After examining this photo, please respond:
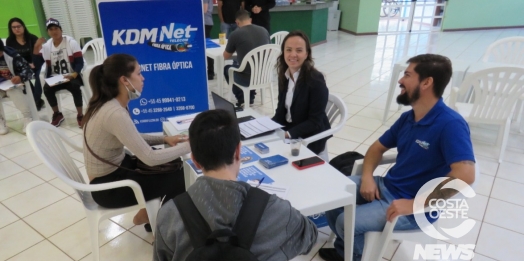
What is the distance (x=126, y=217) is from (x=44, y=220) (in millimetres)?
562

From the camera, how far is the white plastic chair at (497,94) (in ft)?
9.12

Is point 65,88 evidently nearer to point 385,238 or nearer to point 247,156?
point 247,156

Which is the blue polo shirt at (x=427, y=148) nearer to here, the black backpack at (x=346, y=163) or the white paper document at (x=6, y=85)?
the black backpack at (x=346, y=163)

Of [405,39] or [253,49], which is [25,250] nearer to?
[253,49]

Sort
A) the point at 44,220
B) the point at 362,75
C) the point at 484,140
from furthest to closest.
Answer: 1. the point at 362,75
2. the point at 484,140
3. the point at 44,220

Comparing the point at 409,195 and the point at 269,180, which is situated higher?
the point at 269,180

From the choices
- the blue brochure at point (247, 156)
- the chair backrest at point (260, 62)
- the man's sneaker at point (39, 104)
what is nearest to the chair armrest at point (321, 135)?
the blue brochure at point (247, 156)

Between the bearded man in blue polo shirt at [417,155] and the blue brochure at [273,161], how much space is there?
40 cm

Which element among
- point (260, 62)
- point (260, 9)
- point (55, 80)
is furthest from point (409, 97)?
point (260, 9)

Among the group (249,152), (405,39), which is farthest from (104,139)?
(405,39)

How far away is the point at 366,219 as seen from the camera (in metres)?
1.63

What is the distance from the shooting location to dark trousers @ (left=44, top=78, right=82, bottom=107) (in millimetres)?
3791

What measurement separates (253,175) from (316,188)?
0.29 m

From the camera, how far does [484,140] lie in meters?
3.42
